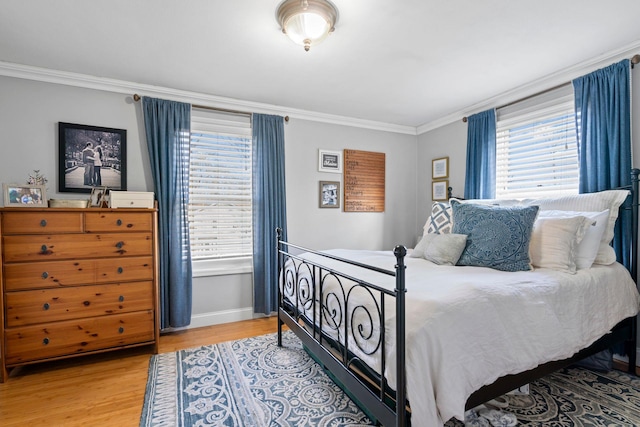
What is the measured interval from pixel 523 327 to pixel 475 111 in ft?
8.88

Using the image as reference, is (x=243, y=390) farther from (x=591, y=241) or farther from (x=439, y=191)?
(x=439, y=191)

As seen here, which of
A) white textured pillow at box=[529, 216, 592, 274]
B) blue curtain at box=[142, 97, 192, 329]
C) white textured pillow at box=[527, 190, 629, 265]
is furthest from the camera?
blue curtain at box=[142, 97, 192, 329]

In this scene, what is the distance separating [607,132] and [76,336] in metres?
4.33

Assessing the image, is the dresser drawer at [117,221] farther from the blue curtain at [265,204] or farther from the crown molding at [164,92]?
the crown molding at [164,92]

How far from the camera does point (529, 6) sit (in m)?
1.79

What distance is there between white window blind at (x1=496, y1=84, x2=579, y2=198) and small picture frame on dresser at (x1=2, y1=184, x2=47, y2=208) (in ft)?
13.5

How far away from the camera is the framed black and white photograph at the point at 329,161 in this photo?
12.3ft

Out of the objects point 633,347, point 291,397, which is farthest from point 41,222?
point 633,347

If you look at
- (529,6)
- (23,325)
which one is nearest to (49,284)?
(23,325)

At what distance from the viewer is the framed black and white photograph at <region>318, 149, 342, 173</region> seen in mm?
3740

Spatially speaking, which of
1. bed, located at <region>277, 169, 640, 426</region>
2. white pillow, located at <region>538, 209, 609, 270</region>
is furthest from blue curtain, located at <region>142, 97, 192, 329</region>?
white pillow, located at <region>538, 209, 609, 270</region>

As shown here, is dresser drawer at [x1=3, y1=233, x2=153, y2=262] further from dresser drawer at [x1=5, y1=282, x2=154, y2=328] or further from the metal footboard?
the metal footboard

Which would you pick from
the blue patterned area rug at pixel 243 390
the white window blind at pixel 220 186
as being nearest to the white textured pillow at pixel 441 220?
the blue patterned area rug at pixel 243 390

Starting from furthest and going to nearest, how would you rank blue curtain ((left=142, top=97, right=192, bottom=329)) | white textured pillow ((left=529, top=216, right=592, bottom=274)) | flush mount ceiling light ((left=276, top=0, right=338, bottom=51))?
blue curtain ((left=142, top=97, right=192, bottom=329)) < white textured pillow ((left=529, top=216, right=592, bottom=274)) < flush mount ceiling light ((left=276, top=0, right=338, bottom=51))
